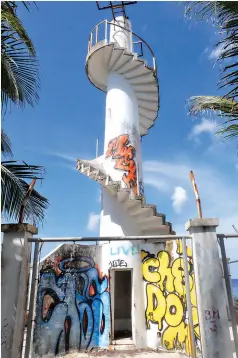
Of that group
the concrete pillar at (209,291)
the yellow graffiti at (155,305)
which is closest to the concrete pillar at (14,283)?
the concrete pillar at (209,291)

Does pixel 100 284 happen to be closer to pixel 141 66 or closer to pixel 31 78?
pixel 31 78

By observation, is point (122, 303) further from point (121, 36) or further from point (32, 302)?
point (121, 36)

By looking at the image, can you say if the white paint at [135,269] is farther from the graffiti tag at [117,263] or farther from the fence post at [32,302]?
the fence post at [32,302]

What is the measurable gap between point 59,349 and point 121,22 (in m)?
16.3

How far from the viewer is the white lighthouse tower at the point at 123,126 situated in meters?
12.0

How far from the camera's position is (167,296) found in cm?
1041

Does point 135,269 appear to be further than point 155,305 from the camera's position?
Yes

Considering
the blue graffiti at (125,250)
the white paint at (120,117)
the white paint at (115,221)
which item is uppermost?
the white paint at (120,117)

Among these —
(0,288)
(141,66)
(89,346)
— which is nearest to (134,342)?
(89,346)

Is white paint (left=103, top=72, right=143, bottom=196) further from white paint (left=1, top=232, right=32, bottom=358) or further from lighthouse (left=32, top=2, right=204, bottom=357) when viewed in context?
white paint (left=1, top=232, right=32, bottom=358)

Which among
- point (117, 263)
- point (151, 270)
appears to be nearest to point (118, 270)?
point (117, 263)

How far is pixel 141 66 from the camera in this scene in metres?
14.4

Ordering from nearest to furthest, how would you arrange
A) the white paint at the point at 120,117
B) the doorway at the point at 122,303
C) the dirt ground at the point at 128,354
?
the dirt ground at the point at 128,354 < the white paint at the point at 120,117 < the doorway at the point at 122,303

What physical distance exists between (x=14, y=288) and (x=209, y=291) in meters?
3.57
